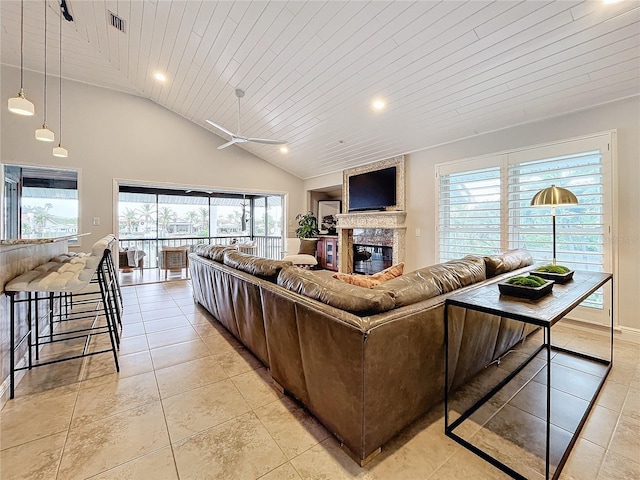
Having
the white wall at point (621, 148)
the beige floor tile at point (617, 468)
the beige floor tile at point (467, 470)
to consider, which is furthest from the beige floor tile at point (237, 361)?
the white wall at point (621, 148)

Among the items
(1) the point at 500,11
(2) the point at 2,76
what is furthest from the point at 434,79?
(2) the point at 2,76

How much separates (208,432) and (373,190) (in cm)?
494

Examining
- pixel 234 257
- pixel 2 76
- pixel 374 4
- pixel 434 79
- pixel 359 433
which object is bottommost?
pixel 359 433

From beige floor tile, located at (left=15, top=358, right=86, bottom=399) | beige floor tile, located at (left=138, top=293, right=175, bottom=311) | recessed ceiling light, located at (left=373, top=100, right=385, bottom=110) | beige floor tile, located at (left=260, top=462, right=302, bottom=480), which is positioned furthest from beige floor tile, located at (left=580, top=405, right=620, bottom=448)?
beige floor tile, located at (left=138, top=293, right=175, bottom=311)

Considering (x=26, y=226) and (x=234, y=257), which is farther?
(x=26, y=226)

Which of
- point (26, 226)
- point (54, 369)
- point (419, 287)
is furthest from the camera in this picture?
point (26, 226)

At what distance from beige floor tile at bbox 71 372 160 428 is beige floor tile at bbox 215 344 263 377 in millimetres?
513

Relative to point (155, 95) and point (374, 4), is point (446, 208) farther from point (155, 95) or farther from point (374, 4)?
point (155, 95)

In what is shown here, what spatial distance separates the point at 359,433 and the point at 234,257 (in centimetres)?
188

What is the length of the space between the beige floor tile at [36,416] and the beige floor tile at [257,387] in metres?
1.01

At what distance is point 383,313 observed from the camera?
140 cm

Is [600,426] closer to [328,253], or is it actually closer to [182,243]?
[328,253]

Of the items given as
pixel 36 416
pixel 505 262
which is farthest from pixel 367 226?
pixel 36 416

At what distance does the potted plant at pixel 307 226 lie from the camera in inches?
300
